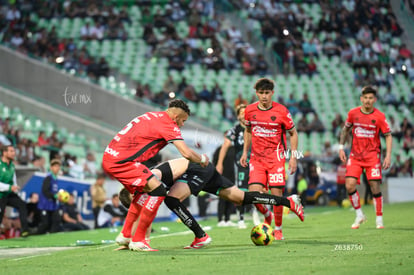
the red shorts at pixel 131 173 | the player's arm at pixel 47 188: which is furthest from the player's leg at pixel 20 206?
the red shorts at pixel 131 173

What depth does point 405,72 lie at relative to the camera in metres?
35.1

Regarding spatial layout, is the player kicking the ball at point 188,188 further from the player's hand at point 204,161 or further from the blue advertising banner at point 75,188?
the blue advertising banner at point 75,188

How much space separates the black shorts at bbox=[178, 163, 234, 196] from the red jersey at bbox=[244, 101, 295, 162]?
1290mm

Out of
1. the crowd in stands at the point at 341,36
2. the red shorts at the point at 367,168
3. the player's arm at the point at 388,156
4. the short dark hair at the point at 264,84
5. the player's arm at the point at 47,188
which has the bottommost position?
the player's arm at the point at 47,188

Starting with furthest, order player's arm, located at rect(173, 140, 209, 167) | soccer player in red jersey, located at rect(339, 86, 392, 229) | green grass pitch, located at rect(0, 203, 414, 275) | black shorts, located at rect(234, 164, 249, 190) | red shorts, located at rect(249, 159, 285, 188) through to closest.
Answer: black shorts, located at rect(234, 164, 249, 190) < soccer player in red jersey, located at rect(339, 86, 392, 229) < red shorts, located at rect(249, 159, 285, 188) < player's arm, located at rect(173, 140, 209, 167) < green grass pitch, located at rect(0, 203, 414, 275)

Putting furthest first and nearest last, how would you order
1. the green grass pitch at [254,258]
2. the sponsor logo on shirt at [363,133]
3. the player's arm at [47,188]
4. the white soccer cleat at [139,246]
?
1. the player's arm at [47,188]
2. the sponsor logo on shirt at [363,133]
3. the white soccer cleat at [139,246]
4. the green grass pitch at [254,258]

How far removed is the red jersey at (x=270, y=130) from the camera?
11.2 meters

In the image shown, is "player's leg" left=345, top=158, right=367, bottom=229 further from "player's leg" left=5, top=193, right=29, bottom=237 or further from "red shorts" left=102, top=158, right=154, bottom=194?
"player's leg" left=5, top=193, right=29, bottom=237

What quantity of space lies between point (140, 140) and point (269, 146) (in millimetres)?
2315

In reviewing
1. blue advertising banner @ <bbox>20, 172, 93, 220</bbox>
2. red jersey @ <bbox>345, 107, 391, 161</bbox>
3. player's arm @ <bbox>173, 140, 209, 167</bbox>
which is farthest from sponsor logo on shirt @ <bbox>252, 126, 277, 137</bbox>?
blue advertising banner @ <bbox>20, 172, 93, 220</bbox>

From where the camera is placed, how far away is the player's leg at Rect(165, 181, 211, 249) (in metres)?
9.91

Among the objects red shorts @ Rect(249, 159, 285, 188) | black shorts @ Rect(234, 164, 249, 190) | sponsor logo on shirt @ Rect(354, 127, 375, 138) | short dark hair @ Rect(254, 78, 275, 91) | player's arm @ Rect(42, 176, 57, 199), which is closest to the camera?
short dark hair @ Rect(254, 78, 275, 91)

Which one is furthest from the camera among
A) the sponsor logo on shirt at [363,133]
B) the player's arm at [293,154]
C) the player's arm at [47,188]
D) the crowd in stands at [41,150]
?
the crowd in stands at [41,150]

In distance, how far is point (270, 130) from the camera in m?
11.3
